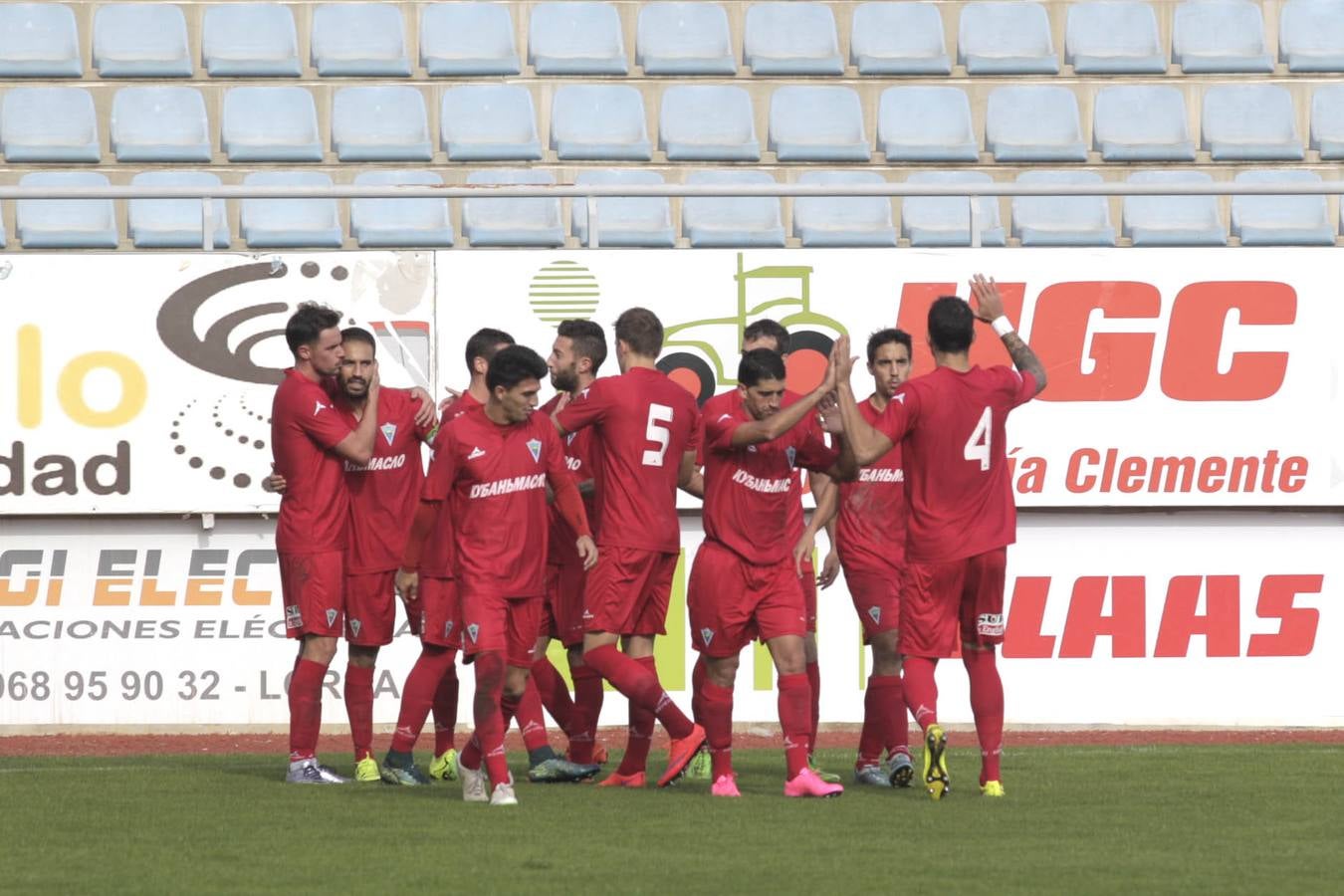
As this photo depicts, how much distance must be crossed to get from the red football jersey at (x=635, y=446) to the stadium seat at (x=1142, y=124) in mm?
8259

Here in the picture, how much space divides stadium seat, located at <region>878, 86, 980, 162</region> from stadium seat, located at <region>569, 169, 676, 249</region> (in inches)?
76.9

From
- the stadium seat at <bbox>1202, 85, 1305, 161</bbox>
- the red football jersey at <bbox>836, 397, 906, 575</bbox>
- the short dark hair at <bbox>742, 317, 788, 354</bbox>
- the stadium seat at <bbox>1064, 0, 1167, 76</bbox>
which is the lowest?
the red football jersey at <bbox>836, 397, 906, 575</bbox>

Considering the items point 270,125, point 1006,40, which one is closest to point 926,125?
point 1006,40

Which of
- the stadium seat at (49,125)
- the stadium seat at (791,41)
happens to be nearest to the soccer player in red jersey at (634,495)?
the stadium seat at (791,41)

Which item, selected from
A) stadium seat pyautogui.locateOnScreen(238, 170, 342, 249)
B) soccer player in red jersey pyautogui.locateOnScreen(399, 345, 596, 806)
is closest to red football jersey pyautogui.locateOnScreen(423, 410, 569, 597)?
soccer player in red jersey pyautogui.locateOnScreen(399, 345, 596, 806)

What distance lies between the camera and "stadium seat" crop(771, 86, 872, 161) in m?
A: 15.7

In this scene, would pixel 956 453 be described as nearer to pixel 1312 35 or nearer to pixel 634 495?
pixel 634 495

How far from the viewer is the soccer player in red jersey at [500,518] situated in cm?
807

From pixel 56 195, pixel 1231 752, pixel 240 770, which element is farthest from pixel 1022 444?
pixel 56 195

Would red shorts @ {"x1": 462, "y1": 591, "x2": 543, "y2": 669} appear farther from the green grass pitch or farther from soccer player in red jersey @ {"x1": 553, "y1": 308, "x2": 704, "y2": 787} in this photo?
the green grass pitch

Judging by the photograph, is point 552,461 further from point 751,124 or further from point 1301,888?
point 751,124

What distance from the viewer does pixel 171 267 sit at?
40.9 feet

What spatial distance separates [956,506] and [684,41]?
897 cm

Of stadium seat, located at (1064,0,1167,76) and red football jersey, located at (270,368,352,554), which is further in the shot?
stadium seat, located at (1064,0,1167,76)
